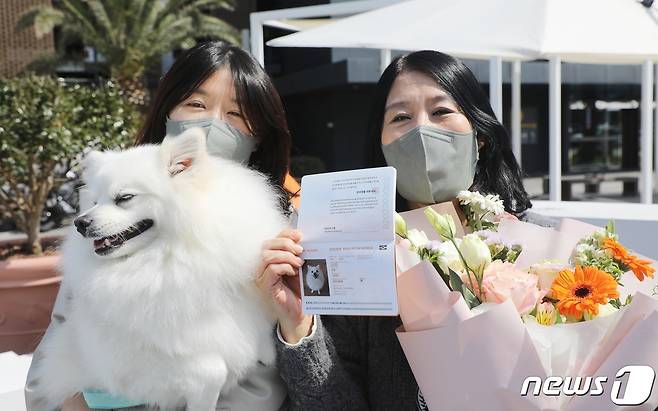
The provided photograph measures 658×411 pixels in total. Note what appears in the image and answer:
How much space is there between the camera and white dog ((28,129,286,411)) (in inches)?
57.2

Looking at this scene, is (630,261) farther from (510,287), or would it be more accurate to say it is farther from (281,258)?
(281,258)

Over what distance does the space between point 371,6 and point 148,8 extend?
1146 cm

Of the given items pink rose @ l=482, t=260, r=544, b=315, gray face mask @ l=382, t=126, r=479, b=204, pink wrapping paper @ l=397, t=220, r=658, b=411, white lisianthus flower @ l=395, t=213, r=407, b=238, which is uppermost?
gray face mask @ l=382, t=126, r=479, b=204

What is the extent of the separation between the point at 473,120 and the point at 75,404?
4.62 feet

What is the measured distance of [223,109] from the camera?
1926mm

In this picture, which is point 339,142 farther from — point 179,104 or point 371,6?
point 179,104

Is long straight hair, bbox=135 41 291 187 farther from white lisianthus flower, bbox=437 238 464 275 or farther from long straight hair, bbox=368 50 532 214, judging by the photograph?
white lisianthus flower, bbox=437 238 464 275

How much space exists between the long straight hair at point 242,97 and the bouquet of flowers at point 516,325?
81 cm

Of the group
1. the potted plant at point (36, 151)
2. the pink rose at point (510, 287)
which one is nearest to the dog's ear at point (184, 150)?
the pink rose at point (510, 287)

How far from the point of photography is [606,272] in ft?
4.30

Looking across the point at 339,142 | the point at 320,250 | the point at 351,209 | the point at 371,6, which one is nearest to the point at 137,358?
the point at 320,250

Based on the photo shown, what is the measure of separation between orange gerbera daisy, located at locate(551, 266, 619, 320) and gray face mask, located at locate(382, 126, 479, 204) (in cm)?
58

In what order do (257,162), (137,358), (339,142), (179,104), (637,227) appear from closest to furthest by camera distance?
(137,358)
(179,104)
(257,162)
(637,227)
(339,142)

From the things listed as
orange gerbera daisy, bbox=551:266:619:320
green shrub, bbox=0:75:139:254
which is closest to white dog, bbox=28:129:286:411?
orange gerbera daisy, bbox=551:266:619:320
